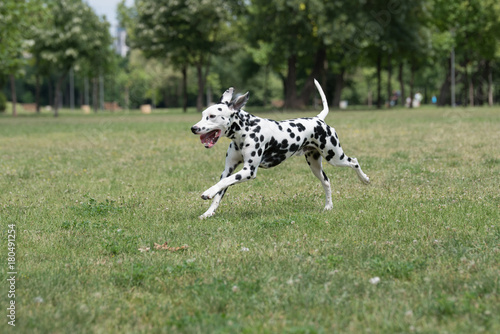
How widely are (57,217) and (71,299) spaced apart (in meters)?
3.57

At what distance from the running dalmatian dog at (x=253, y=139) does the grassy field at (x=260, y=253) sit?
2.00ft

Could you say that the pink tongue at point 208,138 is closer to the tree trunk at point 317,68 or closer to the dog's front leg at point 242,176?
the dog's front leg at point 242,176

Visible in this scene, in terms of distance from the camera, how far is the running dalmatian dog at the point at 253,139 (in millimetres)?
7496

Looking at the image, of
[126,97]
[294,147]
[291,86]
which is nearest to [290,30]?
[291,86]

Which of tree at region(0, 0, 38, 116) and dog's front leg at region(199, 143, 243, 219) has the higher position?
tree at region(0, 0, 38, 116)

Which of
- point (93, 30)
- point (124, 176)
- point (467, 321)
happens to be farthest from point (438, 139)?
point (93, 30)

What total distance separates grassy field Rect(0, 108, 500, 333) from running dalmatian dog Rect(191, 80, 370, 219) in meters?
0.61

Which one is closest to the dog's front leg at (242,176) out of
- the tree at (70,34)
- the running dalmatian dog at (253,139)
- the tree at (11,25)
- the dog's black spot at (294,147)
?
the running dalmatian dog at (253,139)

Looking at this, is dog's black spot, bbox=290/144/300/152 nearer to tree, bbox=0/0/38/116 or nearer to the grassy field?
the grassy field

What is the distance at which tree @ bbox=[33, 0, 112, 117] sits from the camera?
163 ft

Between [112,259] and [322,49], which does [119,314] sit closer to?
[112,259]

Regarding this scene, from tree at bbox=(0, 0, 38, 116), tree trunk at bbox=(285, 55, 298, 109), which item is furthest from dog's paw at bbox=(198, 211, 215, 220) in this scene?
tree trunk at bbox=(285, 55, 298, 109)

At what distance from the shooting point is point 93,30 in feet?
171

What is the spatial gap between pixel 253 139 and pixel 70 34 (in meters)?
45.9
